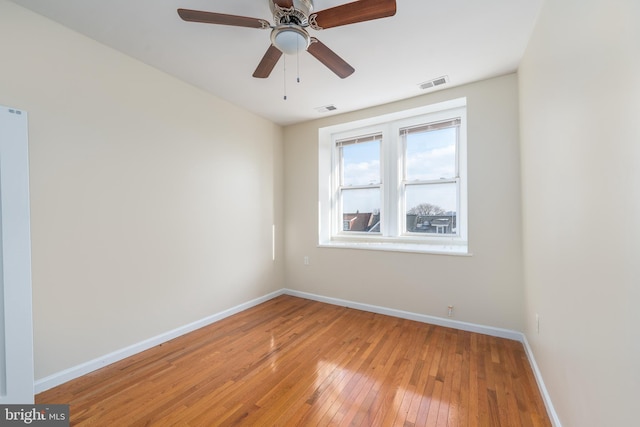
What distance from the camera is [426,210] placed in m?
3.33

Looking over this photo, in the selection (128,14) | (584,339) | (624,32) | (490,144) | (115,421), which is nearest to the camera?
(624,32)

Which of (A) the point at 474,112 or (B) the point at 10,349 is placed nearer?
(B) the point at 10,349

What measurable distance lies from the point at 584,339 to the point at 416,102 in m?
2.71

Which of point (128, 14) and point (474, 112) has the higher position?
point (128, 14)

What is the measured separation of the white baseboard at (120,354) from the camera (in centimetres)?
185

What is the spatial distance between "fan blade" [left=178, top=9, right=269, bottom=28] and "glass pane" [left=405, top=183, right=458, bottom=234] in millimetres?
2609

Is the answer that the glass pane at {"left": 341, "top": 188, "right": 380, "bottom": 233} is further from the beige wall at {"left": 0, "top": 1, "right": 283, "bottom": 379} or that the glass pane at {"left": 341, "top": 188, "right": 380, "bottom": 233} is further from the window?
the beige wall at {"left": 0, "top": 1, "right": 283, "bottom": 379}

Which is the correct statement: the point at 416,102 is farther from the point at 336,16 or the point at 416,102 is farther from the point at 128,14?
the point at 128,14

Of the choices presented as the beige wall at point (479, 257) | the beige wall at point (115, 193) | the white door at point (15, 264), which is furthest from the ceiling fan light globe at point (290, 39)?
the beige wall at point (479, 257)

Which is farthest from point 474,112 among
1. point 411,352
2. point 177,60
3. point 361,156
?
point 177,60

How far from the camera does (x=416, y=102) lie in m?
3.07

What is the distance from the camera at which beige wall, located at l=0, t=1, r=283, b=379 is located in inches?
71.9

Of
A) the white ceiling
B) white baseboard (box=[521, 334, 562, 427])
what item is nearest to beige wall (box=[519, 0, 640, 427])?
white baseboard (box=[521, 334, 562, 427])

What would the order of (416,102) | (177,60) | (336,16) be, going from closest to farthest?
(336,16)
(177,60)
(416,102)
